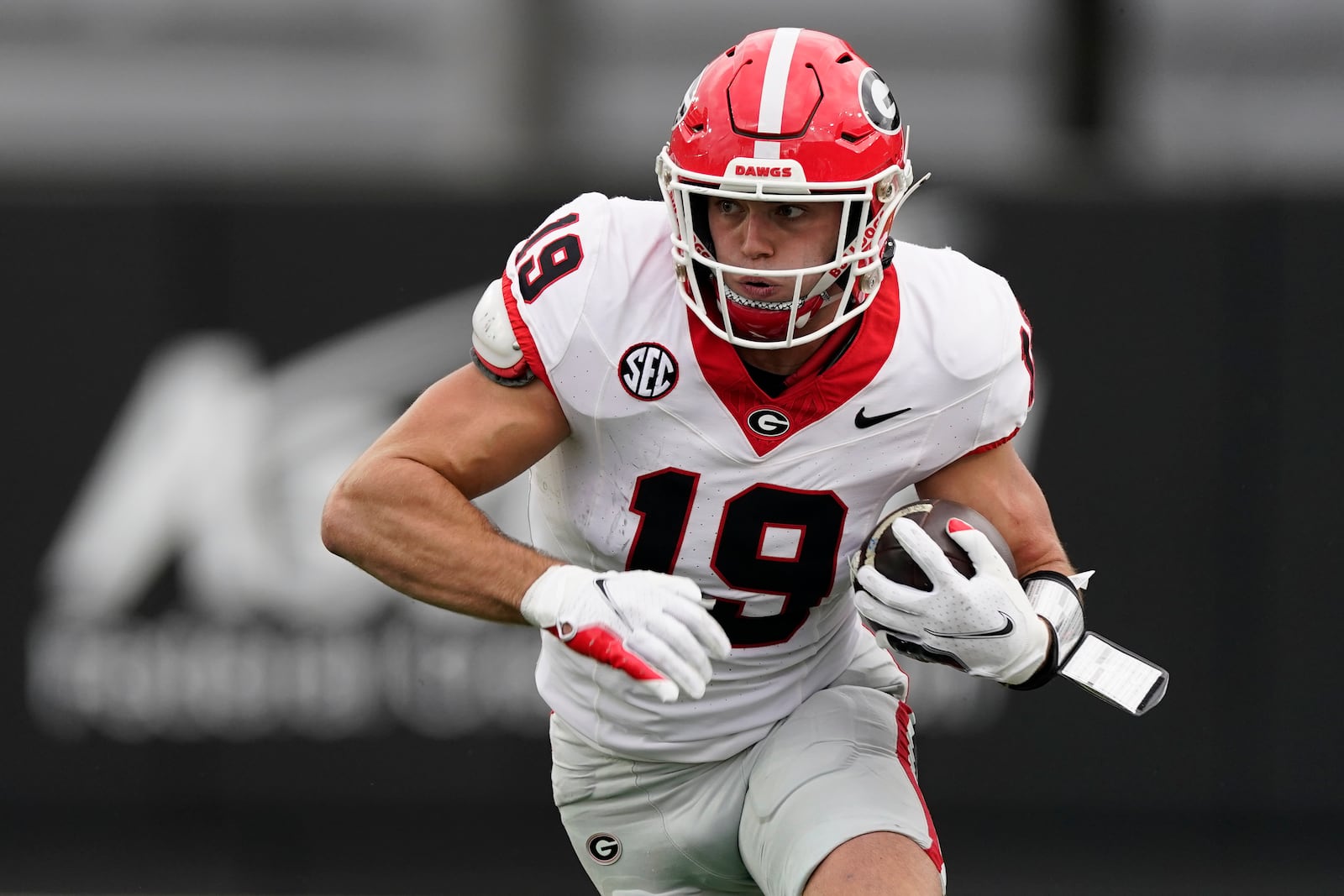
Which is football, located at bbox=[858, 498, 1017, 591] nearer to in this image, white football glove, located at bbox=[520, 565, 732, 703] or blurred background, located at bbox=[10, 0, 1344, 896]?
white football glove, located at bbox=[520, 565, 732, 703]

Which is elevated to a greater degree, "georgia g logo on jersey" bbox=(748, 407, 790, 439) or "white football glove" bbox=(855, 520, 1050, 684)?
"georgia g logo on jersey" bbox=(748, 407, 790, 439)

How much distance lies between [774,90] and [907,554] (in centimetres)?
77

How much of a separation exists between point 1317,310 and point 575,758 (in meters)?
2.93

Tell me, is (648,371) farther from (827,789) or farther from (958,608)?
(827,789)

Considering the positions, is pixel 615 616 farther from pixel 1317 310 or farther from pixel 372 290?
pixel 1317 310

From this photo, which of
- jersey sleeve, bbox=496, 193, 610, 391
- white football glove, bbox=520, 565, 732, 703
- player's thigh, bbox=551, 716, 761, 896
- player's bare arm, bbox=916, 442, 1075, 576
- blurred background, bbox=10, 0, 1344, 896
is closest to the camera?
white football glove, bbox=520, 565, 732, 703

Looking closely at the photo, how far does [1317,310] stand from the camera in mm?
5246

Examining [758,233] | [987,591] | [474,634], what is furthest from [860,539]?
[474,634]

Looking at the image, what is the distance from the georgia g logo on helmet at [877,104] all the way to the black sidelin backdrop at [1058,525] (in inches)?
91.5

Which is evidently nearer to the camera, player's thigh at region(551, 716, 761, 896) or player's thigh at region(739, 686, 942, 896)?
player's thigh at region(739, 686, 942, 896)

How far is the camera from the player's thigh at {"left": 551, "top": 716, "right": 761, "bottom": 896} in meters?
3.27

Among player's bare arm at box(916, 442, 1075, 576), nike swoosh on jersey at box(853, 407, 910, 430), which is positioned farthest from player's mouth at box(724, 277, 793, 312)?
player's bare arm at box(916, 442, 1075, 576)

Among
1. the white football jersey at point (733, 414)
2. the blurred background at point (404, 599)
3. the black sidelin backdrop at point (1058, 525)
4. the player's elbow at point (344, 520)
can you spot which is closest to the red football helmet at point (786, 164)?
the white football jersey at point (733, 414)

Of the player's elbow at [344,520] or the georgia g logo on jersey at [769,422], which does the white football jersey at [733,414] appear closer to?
the georgia g logo on jersey at [769,422]
